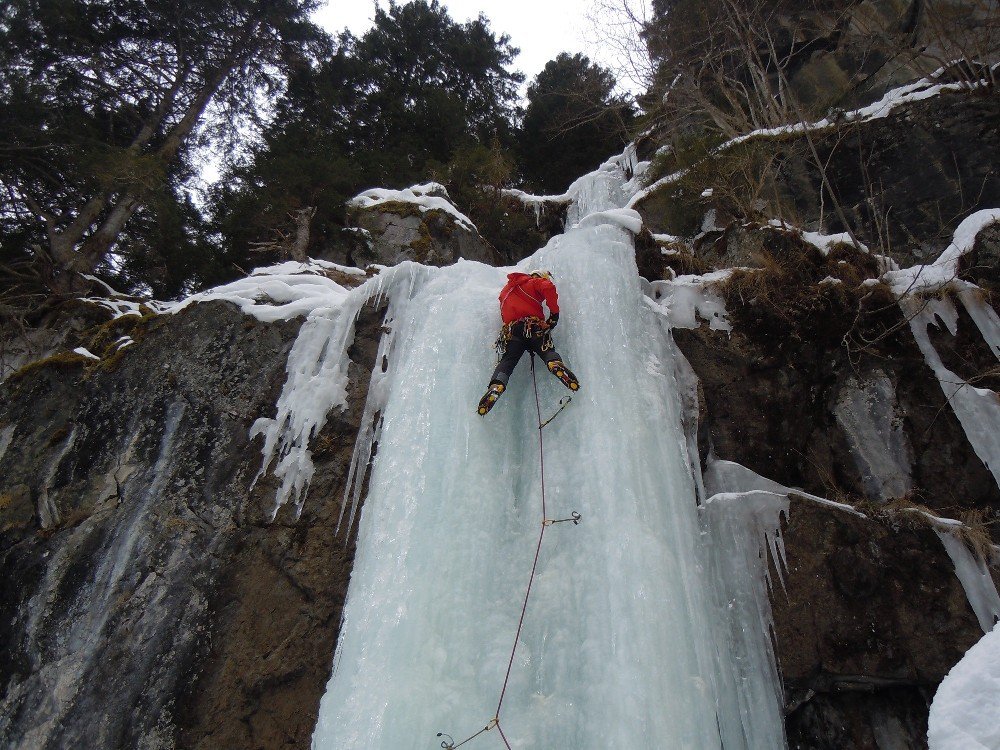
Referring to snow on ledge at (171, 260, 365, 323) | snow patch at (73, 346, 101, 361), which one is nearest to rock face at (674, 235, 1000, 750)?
snow on ledge at (171, 260, 365, 323)

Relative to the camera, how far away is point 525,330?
165 inches

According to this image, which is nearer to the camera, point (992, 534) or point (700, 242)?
point (992, 534)

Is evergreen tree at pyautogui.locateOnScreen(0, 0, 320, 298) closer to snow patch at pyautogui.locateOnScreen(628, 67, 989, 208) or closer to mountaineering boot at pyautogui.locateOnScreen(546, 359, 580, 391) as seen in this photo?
mountaineering boot at pyautogui.locateOnScreen(546, 359, 580, 391)

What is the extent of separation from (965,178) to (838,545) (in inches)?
209

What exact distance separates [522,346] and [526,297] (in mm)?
451

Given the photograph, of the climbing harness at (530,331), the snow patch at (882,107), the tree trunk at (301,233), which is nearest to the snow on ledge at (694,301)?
the climbing harness at (530,331)

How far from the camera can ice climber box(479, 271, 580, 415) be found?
3.95 metres

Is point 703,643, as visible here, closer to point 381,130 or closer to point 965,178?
point 965,178

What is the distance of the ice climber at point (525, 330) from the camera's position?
3.95 meters

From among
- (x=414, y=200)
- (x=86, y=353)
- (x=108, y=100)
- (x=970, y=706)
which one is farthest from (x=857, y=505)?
(x=108, y=100)

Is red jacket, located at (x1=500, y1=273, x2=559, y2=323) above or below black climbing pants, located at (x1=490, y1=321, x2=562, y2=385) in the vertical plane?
above

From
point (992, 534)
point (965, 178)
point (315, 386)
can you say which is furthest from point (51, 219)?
point (965, 178)

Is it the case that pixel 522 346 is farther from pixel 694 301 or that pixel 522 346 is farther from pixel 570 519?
pixel 694 301

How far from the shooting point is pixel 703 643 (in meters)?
3.19
